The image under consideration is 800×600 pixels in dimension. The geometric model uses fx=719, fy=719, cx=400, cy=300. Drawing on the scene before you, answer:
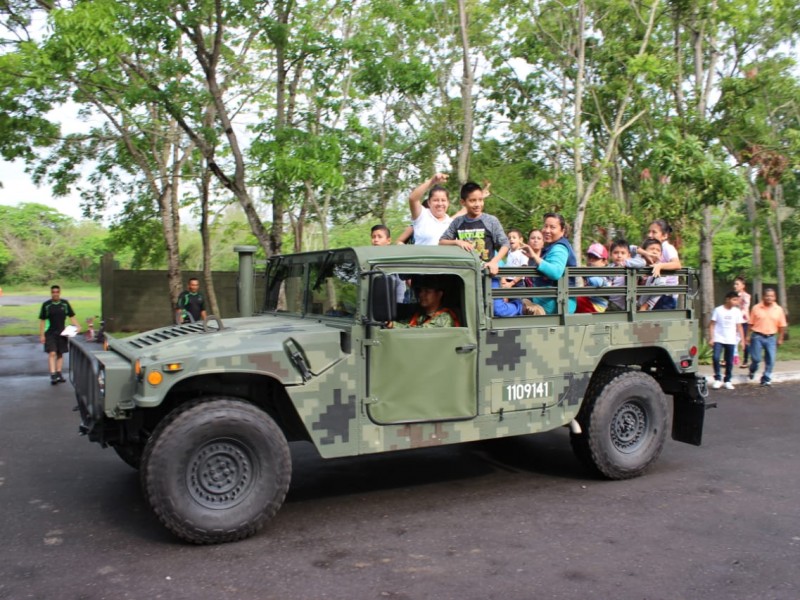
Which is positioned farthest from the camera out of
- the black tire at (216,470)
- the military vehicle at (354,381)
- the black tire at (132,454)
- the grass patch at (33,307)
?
the grass patch at (33,307)

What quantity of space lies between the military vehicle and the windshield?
0.02 meters

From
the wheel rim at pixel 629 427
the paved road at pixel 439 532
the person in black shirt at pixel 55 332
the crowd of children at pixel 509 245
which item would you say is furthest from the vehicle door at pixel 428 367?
the person in black shirt at pixel 55 332

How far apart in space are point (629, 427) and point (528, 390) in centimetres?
117

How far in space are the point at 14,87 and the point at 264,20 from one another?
503 centimetres

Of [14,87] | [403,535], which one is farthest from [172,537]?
[14,87]

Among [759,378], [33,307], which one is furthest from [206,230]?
[33,307]

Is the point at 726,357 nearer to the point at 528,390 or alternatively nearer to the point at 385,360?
the point at 528,390

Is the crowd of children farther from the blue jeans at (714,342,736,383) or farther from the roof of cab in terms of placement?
the blue jeans at (714,342,736,383)

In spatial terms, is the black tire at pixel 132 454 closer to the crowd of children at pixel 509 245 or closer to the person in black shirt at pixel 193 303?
the crowd of children at pixel 509 245

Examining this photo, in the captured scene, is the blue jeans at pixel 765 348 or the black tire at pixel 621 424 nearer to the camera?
the black tire at pixel 621 424

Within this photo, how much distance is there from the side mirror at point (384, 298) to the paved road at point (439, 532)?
145cm

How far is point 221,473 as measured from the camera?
455cm

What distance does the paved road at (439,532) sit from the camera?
3.95 meters

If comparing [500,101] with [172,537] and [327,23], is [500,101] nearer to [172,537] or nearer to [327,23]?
[327,23]
